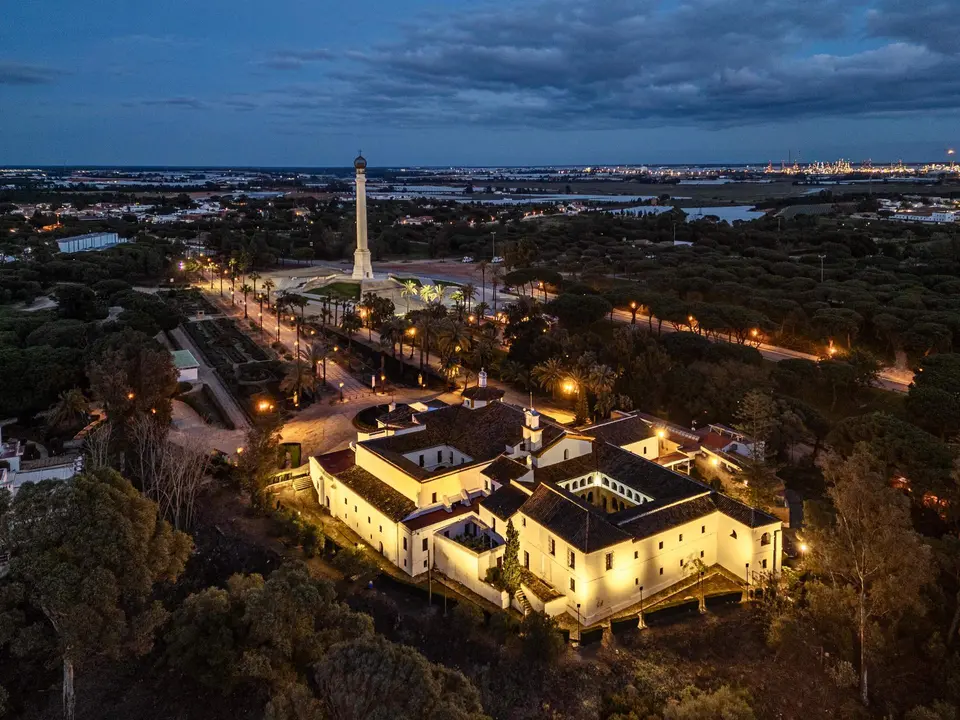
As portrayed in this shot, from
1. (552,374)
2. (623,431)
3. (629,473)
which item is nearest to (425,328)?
(552,374)

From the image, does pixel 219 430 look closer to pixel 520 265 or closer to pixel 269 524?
pixel 269 524

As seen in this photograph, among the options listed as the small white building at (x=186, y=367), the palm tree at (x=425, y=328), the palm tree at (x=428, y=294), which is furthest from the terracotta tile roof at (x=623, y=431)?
the palm tree at (x=428, y=294)

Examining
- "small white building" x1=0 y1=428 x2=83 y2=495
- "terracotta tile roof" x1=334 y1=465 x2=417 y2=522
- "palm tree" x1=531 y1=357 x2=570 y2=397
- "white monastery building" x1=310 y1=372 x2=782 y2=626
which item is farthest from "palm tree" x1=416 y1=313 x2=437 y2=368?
"small white building" x1=0 y1=428 x2=83 y2=495

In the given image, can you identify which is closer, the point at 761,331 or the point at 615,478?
the point at 615,478

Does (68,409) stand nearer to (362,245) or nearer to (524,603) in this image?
(524,603)

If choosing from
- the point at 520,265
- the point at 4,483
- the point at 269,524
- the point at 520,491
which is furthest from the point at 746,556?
the point at 520,265

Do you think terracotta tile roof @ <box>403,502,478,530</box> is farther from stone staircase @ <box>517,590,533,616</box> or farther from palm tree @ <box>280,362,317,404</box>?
palm tree @ <box>280,362,317,404</box>
